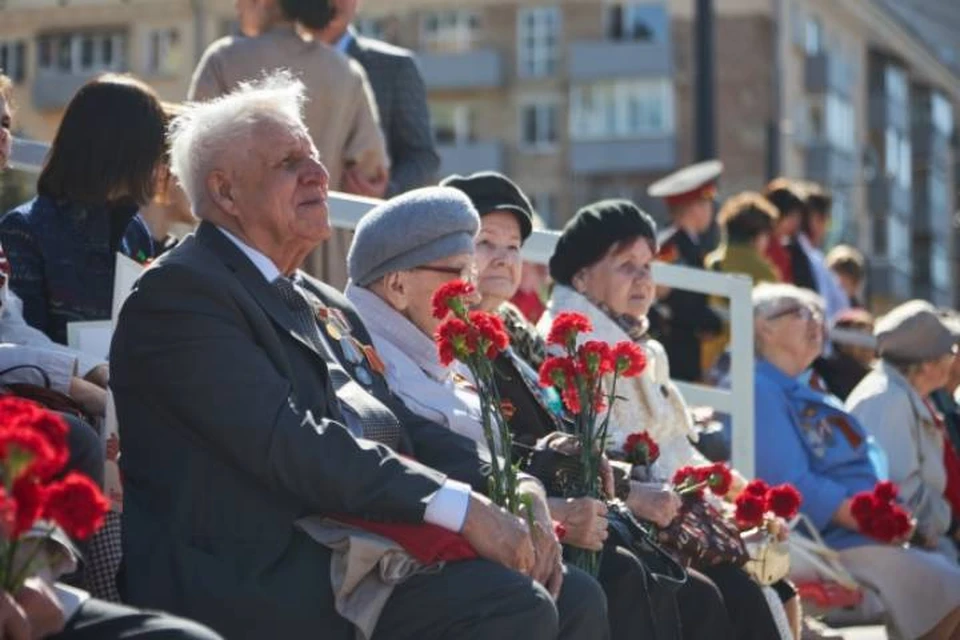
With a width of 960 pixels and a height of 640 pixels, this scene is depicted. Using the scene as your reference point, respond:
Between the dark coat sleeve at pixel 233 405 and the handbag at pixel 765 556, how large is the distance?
2245 millimetres

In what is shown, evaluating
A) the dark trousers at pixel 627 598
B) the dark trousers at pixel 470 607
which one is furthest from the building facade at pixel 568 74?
the dark trousers at pixel 470 607

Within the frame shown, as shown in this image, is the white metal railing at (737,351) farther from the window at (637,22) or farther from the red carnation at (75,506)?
the window at (637,22)

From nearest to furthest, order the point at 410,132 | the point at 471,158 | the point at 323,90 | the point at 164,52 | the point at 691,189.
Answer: the point at 323,90 < the point at 410,132 < the point at 691,189 < the point at 164,52 < the point at 471,158

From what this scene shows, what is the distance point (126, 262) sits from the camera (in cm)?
674

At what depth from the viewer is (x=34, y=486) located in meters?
4.39

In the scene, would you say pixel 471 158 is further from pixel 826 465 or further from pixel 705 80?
pixel 826 465

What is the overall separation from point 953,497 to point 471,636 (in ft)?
17.4

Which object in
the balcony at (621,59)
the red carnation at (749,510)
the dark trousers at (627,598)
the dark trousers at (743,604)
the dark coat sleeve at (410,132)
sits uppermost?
the balcony at (621,59)

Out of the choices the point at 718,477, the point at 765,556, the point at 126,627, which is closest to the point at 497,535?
the point at 126,627

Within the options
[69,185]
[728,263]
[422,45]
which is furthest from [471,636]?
[422,45]

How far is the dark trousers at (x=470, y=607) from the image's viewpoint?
18.5ft

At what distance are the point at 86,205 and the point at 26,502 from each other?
2799 mm

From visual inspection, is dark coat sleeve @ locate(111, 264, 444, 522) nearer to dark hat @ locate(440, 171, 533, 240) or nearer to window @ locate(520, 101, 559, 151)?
dark hat @ locate(440, 171, 533, 240)

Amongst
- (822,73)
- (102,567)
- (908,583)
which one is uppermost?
(822,73)
